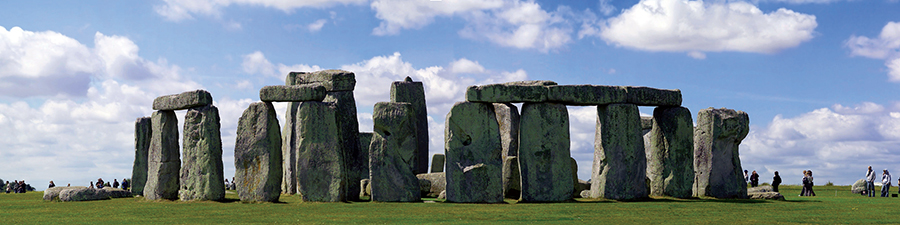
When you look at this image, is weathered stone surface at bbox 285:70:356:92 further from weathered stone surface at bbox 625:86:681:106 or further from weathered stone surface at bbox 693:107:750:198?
weathered stone surface at bbox 693:107:750:198

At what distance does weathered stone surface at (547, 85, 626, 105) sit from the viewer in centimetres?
1731

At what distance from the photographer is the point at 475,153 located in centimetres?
1675

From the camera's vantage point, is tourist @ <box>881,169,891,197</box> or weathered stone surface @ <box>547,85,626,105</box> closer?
weathered stone surface @ <box>547,85,626,105</box>

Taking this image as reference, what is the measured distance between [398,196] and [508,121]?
4798mm

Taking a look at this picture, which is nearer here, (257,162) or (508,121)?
(257,162)

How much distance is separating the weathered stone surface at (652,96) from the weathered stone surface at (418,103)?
6.49 meters

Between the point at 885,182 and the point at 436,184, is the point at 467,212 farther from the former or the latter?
the point at 885,182

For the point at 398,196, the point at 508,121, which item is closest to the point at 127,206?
the point at 398,196

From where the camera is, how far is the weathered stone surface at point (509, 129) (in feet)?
66.1

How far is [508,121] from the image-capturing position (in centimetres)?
2064

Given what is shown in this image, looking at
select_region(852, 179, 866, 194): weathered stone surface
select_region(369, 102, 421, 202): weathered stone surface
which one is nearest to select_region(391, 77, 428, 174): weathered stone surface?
select_region(369, 102, 421, 202): weathered stone surface

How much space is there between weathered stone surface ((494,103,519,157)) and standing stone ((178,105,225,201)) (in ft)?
22.4

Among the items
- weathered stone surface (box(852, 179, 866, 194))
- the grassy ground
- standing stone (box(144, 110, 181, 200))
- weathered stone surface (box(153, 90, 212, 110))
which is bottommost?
the grassy ground

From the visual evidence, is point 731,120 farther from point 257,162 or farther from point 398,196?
point 257,162
